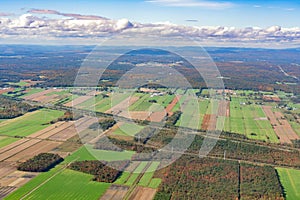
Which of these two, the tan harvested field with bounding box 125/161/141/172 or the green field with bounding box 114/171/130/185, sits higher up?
the tan harvested field with bounding box 125/161/141/172

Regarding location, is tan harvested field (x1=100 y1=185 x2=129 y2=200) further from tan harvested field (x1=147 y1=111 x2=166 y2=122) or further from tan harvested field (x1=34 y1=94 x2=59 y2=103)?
tan harvested field (x1=34 y1=94 x2=59 y2=103)

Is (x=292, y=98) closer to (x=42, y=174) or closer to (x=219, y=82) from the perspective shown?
(x=219, y=82)

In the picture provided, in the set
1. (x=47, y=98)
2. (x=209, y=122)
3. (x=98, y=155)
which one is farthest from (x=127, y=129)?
(x=47, y=98)

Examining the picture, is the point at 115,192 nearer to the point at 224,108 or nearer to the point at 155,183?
the point at 155,183

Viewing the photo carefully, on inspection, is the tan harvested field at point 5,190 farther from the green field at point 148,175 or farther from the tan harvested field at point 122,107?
the tan harvested field at point 122,107

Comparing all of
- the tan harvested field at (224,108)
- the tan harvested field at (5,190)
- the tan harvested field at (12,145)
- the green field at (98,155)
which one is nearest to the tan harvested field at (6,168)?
the tan harvested field at (5,190)

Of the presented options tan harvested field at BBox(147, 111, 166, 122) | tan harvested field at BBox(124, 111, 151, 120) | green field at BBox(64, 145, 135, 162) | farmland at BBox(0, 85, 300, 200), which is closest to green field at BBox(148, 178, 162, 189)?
farmland at BBox(0, 85, 300, 200)
